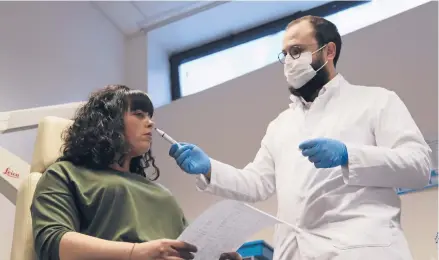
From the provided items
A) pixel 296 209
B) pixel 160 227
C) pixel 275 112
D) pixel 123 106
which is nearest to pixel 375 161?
pixel 296 209

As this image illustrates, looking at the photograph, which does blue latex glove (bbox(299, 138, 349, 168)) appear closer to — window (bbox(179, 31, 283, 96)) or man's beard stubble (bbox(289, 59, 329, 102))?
man's beard stubble (bbox(289, 59, 329, 102))

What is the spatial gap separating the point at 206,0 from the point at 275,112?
805 mm

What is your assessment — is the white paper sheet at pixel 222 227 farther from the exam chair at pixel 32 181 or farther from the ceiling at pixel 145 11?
the ceiling at pixel 145 11

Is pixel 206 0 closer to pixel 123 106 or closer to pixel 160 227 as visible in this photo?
pixel 123 106

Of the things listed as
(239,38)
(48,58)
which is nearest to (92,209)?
(48,58)

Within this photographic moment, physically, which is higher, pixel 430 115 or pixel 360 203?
pixel 430 115

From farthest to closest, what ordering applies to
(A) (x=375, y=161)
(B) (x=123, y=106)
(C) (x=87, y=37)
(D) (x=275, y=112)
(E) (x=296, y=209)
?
(C) (x=87, y=37) → (D) (x=275, y=112) → (B) (x=123, y=106) → (E) (x=296, y=209) → (A) (x=375, y=161)

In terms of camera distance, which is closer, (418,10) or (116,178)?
(116,178)

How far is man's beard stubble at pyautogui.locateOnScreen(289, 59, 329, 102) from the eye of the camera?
63.2 inches

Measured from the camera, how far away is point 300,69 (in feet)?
5.20

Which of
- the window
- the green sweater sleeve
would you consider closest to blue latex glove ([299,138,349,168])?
the green sweater sleeve

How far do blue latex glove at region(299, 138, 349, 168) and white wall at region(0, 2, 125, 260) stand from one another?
143cm

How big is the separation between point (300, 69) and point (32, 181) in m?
0.77

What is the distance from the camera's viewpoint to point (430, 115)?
2.37 metres
